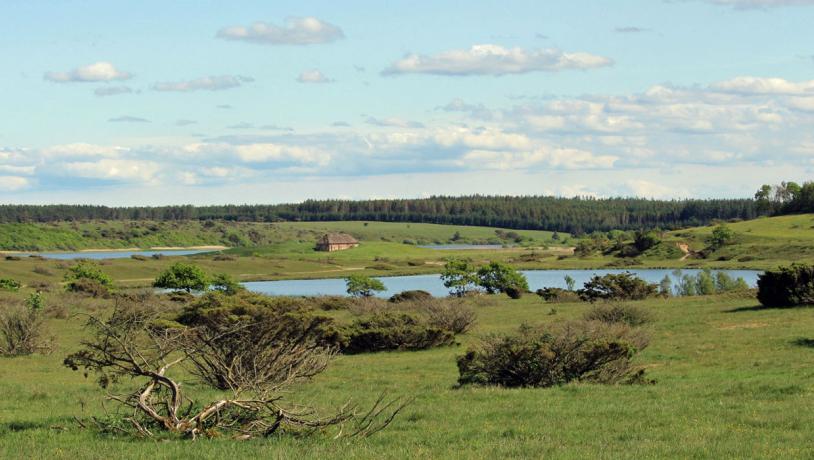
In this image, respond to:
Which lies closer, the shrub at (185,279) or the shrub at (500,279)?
the shrub at (185,279)

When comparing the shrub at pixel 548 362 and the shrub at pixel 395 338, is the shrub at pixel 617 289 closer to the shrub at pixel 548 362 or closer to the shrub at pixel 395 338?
the shrub at pixel 395 338

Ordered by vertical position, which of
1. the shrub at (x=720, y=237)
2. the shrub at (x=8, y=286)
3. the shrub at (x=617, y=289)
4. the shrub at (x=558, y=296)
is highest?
the shrub at (x=720, y=237)

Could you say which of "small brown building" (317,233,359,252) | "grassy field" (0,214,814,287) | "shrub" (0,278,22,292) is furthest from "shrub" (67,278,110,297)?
"small brown building" (317,233,359,252)

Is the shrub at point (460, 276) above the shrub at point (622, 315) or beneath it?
beneath

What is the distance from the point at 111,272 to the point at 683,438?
101605mm

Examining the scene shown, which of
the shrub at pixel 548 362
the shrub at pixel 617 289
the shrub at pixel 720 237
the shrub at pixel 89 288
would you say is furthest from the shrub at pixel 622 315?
the shrub at pixel 720 237

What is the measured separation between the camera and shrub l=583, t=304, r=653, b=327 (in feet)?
119

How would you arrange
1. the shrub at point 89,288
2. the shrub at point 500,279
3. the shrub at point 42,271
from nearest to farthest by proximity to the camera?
the shrub at point 89,288, the shrub at point 500,279, the shrub at point 42,271

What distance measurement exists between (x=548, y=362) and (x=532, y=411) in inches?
198

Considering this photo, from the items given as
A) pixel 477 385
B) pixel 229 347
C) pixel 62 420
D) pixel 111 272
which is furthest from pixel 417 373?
pixel 111 272

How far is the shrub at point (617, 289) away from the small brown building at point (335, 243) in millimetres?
Answer: 122095

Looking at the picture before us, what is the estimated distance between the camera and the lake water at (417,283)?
304ft

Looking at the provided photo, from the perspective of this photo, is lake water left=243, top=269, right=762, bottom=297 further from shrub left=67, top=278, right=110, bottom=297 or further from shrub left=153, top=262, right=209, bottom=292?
shrub left=67, top=278, right=110, bottom=297

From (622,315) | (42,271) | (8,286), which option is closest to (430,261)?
(42,271)
